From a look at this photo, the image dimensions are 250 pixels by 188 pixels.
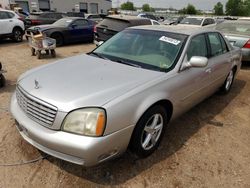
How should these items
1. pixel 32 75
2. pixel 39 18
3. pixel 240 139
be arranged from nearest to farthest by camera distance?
pixel 32 75 < pixel 240 139 < pixel 39 18

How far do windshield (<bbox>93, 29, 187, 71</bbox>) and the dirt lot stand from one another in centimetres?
111

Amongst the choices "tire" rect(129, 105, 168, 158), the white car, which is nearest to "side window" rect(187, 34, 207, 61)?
"tire" rect(129, 105, 168, 158)

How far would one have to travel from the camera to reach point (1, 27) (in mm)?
10781

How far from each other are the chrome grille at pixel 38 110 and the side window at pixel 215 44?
2.97m

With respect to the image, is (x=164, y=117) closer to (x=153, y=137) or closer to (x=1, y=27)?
(x=153, y=137)

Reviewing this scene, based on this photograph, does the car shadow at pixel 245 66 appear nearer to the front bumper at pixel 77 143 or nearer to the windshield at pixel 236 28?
the windshield at pixel 236 28

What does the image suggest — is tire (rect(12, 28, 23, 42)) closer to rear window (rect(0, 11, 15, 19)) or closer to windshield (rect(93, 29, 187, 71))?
rear window (rect(0, 11, 15, 19))

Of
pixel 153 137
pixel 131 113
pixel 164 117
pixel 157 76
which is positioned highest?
pixel 157 76

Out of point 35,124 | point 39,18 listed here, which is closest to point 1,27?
point 39,18

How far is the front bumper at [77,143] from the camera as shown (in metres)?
2.23

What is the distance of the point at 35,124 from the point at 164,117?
61.2 inches

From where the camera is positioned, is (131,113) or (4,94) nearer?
(131,113)

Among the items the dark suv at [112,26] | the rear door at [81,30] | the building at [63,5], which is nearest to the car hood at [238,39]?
the dark suv at [112,26]

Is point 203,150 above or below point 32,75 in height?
below
